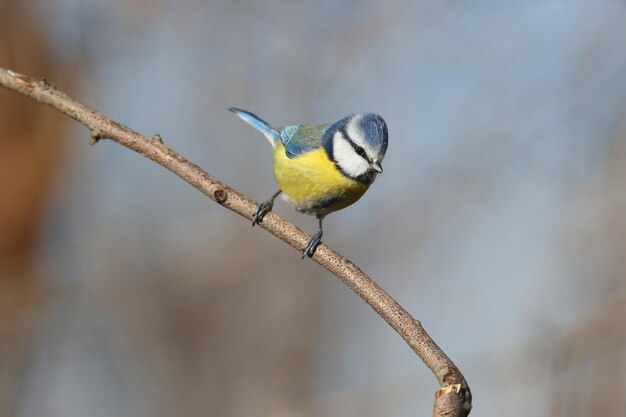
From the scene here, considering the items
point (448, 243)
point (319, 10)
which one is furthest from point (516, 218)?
point (319, 10)

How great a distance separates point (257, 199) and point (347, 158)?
1.48 m

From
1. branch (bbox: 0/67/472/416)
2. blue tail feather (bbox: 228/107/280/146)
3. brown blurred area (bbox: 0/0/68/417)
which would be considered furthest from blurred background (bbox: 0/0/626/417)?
branch (bbox: 0/67/472/416)

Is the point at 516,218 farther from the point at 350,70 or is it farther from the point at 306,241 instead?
the point at 306,241

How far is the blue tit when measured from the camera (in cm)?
252

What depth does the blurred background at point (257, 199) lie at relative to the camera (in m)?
3.46

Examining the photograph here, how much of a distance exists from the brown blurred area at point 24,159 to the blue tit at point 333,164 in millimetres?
2088

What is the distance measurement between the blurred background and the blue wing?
1.01 metres

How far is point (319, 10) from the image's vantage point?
3955 millimetres

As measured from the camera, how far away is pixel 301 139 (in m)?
2.78

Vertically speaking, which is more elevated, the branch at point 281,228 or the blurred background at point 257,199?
the blurred background at point 257,199

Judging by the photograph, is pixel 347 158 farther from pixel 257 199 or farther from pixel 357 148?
pixel 257 199

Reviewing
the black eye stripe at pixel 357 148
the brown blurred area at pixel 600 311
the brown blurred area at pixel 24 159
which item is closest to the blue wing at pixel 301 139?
the black eye stripe at pixel 357 148

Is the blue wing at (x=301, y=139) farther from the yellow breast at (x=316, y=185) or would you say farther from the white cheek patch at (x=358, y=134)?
the white cheek patch at (x=358, y=134)

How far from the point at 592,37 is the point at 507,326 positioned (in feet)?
4.47
